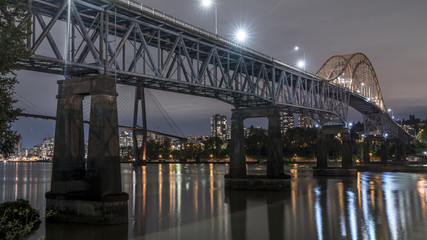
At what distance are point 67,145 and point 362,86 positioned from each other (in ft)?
316

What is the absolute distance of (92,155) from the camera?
26.2 m

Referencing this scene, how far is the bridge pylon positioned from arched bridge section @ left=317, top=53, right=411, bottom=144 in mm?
73068

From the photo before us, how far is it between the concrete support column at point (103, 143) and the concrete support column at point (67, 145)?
249cm

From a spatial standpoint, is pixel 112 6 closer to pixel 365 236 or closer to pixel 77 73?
pixel 77 73

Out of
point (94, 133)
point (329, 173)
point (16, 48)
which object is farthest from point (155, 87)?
point (329, 173)

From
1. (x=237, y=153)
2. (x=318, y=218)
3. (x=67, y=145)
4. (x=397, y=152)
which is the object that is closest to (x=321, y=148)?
(x=237, y=153)

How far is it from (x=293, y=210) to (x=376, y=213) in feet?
21.3

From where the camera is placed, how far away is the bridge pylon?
25.6 metres

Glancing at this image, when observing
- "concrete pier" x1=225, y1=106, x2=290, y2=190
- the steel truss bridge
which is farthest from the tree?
"concrete pier" x1=225, y1=106, x2=290, y2=190

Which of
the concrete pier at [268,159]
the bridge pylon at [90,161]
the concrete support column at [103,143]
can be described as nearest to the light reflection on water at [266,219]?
the bridge pylon at [90,161]

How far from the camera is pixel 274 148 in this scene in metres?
51.5

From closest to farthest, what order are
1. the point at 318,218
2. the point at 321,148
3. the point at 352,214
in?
the point at 318,218 < the point at 352,214 < the point at 321,148

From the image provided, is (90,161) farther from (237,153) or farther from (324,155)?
(324,155)

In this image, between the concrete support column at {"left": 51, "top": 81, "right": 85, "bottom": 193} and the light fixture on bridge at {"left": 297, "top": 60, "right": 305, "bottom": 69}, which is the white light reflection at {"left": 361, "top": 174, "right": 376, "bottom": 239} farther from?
the light fixture on bridge at {"left": 297, "top": 60, "right": 305, "bottom": 69}
